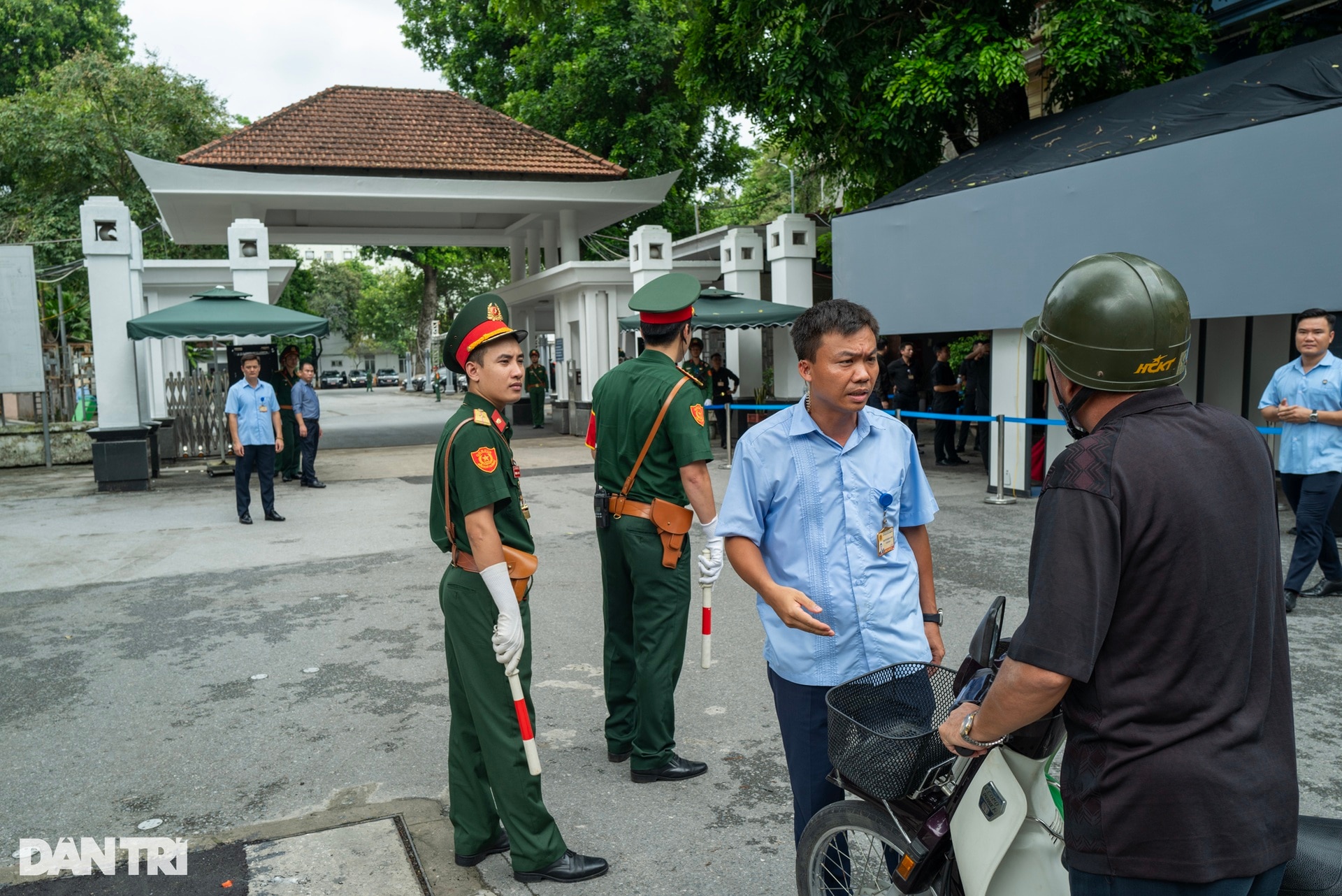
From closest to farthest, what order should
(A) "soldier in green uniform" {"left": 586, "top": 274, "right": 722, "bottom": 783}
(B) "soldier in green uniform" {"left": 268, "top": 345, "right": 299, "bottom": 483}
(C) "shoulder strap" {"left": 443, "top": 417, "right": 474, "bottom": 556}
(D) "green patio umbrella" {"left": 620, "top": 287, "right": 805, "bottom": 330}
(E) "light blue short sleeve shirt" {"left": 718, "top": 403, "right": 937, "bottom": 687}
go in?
(E) "light blue short sleeve shirt" {"left": 718, "top": 403, "right": 937, "bottom": 687}
(C) "shoulder strap" {"left": 443, "top": 417, "right": 474, "bottom": 556}
(A) "soldier in green uniform" {"left": 586, "top": 274, "right": 722, "bottom": 783}
(B) "soldier in green uniform" {"left": 268, "top": 345, "right": 299, "bottom": 483}
(D) "green patio umbrella" {"left": 620, "top": 287, "right": 805, "bottom": 330}

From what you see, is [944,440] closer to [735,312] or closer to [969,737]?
[735,312]

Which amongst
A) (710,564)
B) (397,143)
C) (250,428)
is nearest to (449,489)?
(710,564)

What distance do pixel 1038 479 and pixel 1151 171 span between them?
3.52 m

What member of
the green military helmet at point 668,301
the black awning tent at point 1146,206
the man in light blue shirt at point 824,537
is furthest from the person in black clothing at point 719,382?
the man in light blue shirt at point 824,537

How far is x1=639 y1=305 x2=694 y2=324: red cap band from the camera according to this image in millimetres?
4301

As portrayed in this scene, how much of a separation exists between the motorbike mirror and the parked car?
79.6 meters

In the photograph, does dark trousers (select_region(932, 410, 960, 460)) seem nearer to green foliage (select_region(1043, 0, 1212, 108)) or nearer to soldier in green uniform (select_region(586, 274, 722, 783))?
green foliage (select_region(1043, 0, 1212, 108))

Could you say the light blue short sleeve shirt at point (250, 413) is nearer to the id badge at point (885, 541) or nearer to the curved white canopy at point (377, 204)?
the curved white canopy at point (377, 204)

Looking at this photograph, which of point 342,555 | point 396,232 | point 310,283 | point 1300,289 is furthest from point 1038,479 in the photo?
point 310,283

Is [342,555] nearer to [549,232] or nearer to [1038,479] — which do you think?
[1038,479]

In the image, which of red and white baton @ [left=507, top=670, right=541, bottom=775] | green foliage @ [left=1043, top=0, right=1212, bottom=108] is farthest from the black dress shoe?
green foliage @ [left=1043, top=0, right=1212, bottom=108]

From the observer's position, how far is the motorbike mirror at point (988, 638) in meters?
2.13

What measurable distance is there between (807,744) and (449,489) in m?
1.46

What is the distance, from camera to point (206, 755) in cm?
460
